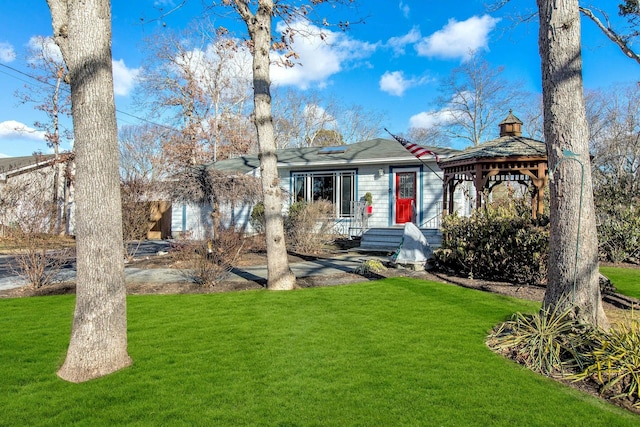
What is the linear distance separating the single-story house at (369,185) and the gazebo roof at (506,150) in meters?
3.27

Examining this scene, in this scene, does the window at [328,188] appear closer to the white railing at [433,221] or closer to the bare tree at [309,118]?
the white railing at [433,221]

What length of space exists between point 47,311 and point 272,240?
12.0 ft

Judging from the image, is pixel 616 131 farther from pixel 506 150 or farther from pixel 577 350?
pixel 577 350

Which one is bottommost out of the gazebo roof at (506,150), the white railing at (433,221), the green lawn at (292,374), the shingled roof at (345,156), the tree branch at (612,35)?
the green lawn at (292,374)

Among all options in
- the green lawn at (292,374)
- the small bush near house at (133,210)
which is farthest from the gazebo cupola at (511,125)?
the small bush near house at (133,210)

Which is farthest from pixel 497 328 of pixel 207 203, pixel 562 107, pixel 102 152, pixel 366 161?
pixel 366 161

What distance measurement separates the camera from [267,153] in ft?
24.8

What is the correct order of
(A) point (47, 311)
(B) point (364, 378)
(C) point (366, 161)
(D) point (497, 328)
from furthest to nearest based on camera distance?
1. (C) point (366, 161)
2. (A) point (47, 311)
3. (D) point (497, 328)
4. (B) point (364, 378)

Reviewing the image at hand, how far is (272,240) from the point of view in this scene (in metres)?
7.50

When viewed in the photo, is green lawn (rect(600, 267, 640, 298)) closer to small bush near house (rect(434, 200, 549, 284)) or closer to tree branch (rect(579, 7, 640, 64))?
small bush near house (rect(434, 200, 549, 284))

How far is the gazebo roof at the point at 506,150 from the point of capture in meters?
10.0

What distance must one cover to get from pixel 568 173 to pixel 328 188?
1303 centimetres

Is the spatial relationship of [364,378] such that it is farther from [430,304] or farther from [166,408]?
[430,304]

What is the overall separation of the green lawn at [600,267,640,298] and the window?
9.05m
